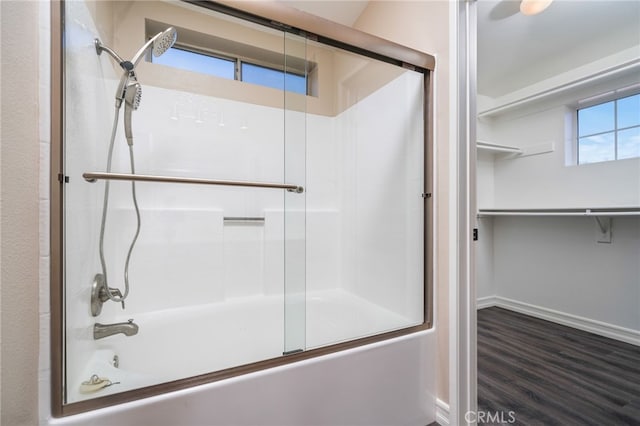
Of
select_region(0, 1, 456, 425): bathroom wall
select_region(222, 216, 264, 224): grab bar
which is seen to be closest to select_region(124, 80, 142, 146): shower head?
select_region(0, 1, 456, 425): bathroom wall

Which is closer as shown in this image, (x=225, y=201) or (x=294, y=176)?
(x=294, y=176)

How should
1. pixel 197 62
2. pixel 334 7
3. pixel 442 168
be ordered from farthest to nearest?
pixel 334 7
pixel 197 62
pixel 442 168

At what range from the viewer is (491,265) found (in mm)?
2902

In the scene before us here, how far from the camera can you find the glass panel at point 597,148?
7.16ft

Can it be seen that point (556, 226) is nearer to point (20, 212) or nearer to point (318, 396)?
point (318, 396)

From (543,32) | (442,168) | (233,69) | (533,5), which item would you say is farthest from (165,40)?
(543,32)

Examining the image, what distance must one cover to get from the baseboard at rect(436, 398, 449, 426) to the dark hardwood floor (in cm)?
22

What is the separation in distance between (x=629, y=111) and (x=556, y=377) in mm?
2158

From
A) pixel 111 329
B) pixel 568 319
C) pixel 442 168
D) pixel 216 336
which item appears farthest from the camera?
pixel 568 319

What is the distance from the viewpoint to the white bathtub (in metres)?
0.99

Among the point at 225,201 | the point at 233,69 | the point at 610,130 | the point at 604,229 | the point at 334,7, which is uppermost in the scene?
the point at 334,7

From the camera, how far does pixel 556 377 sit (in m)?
1.58

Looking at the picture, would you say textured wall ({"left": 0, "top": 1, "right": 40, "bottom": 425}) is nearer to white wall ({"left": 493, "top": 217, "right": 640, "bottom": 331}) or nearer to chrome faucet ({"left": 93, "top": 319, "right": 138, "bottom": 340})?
chrome faucet ({"left": 93, "top": 319, "right": 138, "bottom": 340})

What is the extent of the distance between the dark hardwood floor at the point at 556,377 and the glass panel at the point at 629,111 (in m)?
A: 1.71
